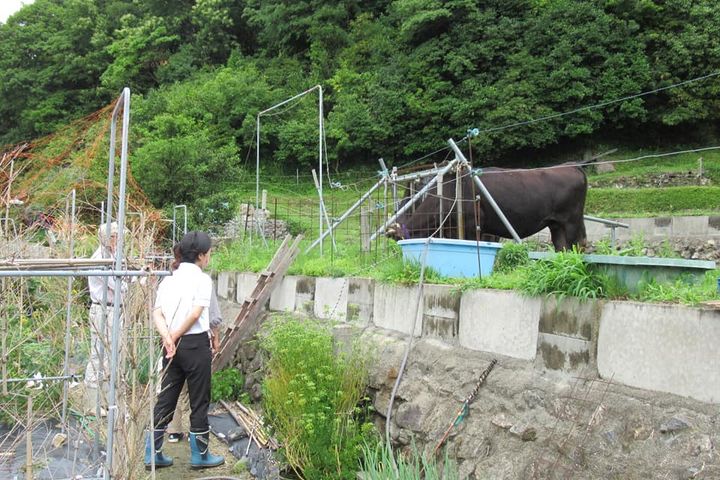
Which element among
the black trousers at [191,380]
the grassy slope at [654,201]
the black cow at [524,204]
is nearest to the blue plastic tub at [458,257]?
the black trousers at [191,380]

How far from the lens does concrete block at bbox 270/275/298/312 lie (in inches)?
261

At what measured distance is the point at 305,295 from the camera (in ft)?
20.9

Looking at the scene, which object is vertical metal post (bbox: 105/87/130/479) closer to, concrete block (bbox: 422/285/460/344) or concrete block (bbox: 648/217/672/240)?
concrete block (bbox: 422/285/460/344)

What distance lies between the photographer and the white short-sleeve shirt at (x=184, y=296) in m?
4.30

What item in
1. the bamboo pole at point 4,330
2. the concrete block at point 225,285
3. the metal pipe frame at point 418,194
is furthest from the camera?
the concrete block at point 225,285

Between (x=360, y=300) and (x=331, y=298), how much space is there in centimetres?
55

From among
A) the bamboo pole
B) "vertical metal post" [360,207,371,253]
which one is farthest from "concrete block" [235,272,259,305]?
the bamboo pole

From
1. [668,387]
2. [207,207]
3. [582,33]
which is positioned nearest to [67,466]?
[668,387]

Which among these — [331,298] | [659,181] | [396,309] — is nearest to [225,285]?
[331,298]

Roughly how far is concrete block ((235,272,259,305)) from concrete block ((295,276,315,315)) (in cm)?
109

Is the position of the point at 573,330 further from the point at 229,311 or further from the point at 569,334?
the point at 229,311

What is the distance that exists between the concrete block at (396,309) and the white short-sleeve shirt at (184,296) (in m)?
1.43

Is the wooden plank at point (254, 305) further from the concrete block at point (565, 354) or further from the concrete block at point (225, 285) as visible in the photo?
the concrete block at point (565, 354)

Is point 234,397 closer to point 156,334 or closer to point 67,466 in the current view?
point 156,334
